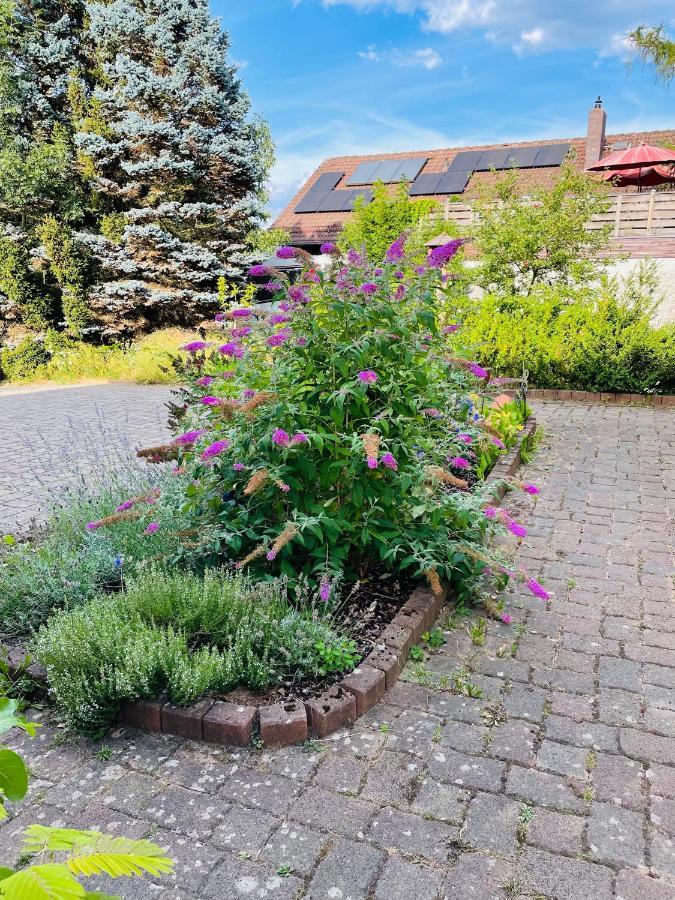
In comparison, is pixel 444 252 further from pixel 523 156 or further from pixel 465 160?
pixel 465 160

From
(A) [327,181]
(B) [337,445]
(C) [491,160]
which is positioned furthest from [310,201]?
(B) [337,445]

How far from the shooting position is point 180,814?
2062mm

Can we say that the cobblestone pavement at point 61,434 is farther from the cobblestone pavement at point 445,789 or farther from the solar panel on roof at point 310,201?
the solar panel on roof at point 310,201

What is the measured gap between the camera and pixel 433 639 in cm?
307

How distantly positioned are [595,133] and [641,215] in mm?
6876

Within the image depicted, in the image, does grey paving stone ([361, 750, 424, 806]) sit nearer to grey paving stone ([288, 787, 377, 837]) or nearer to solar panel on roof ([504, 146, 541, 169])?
grey paving stone ([288, 787, 377, 837])

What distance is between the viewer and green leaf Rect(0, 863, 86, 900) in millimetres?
550

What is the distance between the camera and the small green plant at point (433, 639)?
10.0 feet

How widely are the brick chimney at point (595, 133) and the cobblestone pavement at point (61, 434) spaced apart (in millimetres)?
16968

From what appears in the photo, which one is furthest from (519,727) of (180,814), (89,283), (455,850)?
(89,283)

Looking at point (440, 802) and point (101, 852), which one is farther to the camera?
point (440, 802)

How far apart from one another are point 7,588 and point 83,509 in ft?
2.39

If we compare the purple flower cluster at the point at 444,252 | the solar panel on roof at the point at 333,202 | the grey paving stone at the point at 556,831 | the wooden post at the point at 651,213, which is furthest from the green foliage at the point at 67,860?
the solar panel on roof at the point at 333,202

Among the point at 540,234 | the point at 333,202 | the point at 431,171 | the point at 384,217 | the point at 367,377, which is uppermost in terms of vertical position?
the point at 431,171
